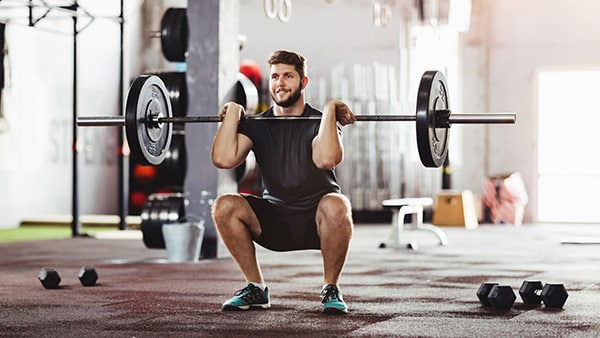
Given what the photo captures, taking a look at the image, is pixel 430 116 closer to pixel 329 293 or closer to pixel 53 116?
pixel 329 293

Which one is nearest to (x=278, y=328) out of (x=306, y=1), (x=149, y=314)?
(x=149, y=314)

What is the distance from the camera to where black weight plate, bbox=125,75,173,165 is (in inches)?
139

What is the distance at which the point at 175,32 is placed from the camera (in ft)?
20.1

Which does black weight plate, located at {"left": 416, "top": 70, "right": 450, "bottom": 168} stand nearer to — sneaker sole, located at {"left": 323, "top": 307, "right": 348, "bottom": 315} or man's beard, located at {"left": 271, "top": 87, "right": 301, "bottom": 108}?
man's beard, located at {"left": 271, "top": 87, "right": 301, "bottom": 108}

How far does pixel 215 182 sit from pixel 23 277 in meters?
1.53

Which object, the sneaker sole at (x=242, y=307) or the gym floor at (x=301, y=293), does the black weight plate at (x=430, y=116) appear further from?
the sneaker sole at (x=242, y=307)

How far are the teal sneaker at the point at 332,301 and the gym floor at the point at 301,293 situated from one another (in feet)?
0.14

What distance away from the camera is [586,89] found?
1158 centimetres

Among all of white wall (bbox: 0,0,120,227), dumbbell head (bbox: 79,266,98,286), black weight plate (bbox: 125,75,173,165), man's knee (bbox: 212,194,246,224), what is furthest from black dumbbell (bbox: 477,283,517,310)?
white wall (bbox: 0,0,120,227)

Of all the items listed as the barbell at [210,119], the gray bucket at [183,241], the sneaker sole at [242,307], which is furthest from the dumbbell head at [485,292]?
the gray bucket at [183,241]

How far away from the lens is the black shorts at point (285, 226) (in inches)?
134

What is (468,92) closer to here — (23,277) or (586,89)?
(586,89)

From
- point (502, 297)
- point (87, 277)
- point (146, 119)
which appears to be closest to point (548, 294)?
point (502, 297)

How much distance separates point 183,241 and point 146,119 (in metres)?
2.31
